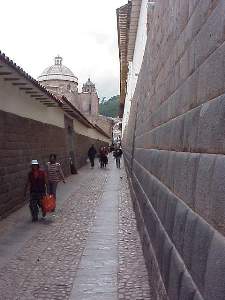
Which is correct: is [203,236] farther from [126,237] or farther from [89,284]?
[126,237]

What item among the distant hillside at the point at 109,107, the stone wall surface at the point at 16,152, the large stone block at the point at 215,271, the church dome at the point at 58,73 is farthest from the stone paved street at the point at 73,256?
the distant hillside at the point at 109,107

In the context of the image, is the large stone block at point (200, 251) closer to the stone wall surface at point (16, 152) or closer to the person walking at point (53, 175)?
the stone wall surface at point (16, 152)

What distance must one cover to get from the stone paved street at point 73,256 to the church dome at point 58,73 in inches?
3233

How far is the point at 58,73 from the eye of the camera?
312ft

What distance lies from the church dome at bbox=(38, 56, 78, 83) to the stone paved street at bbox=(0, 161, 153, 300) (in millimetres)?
82122

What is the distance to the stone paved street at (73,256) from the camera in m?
5.78

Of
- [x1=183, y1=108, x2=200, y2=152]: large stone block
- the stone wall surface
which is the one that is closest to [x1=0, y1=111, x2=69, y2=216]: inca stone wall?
the stone wall surface

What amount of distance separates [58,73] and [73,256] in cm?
8976

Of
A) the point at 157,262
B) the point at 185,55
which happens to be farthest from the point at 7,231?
the point at 185,55

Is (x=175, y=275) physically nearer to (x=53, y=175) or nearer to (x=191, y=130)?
(x=191, y=130)

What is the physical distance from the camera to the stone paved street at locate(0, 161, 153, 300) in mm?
5777

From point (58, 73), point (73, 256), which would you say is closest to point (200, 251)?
point (73, 256)

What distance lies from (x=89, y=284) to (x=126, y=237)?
122 inches

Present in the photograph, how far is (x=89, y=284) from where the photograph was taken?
6.01m
